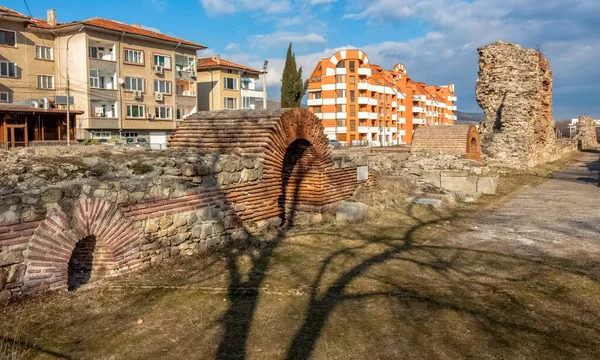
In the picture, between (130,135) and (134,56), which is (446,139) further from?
(134,56)

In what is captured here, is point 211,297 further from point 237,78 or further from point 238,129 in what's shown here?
point 237,78

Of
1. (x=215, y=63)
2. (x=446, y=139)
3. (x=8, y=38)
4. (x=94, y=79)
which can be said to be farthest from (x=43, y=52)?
(x=446, y=139)

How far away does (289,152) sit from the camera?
1013 centimetres

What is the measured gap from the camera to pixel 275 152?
8.55 metres

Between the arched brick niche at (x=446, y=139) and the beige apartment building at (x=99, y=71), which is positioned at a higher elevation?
the beige apartment building at (x=99, y=71)

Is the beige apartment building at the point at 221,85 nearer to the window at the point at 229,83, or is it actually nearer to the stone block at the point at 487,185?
the window at the point at 229,83

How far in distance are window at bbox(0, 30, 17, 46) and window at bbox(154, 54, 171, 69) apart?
34.7 ft

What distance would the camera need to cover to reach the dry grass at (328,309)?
163 inches

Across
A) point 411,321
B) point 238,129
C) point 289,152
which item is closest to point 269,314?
point 411,321

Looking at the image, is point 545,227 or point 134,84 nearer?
point 545,227

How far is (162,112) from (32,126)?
1203 cm

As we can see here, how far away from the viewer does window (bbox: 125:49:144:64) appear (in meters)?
37.9

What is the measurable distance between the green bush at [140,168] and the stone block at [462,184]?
386 inches

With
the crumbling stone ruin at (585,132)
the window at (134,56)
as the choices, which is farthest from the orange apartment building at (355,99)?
the window at (134,56)
